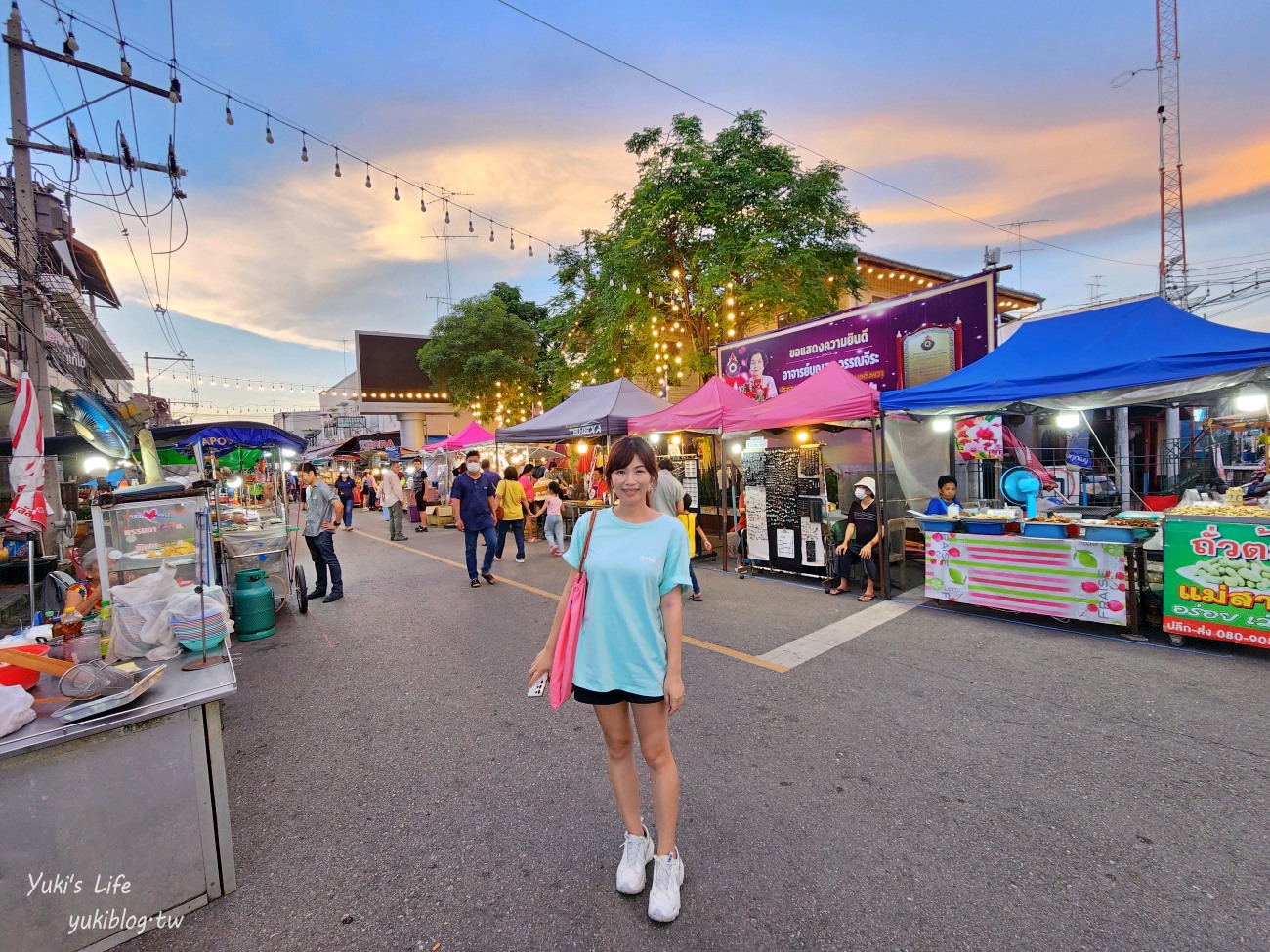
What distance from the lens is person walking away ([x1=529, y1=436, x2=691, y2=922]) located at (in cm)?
214

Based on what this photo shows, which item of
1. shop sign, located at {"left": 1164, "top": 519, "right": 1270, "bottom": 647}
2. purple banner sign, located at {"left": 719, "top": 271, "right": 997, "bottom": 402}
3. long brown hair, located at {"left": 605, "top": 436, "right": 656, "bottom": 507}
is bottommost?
shop sign, located at {"left": 1164, "top": 519, "right": 1270, "bottom": 647}

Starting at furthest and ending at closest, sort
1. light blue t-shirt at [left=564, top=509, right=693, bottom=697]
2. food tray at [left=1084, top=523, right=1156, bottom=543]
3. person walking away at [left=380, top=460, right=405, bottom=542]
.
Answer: person walking away at [left=380, top=460, right=405, bottom=542] → food tray at [left=1084, top=523, right=1156, bottom=543] → light blue t-shirt at [left=564, top=509, right=693, bottom=697]

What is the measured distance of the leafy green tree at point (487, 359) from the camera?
25203 mm

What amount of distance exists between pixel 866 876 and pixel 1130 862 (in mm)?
1160

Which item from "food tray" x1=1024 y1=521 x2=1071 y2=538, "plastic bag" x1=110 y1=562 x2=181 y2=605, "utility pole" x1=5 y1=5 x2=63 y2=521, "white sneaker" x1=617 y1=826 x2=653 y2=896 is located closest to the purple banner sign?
"food tray" x1=1024 y1=521 x2=1071 y2=538

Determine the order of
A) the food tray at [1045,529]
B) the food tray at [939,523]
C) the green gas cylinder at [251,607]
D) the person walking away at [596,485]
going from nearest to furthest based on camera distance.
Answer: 1. the food tray at [1045,529]
2. the green gas cylinder at [251,607]
3. the food tray at [939,523]
4. the person walking away at [596,485]

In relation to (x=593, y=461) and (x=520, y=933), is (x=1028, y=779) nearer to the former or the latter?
(x=520, y=933)

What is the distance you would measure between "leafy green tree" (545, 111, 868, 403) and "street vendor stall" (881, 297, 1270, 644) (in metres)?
6.78

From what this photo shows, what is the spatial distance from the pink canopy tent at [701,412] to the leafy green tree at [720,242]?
4.39m

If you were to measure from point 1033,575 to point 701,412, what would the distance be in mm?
4990

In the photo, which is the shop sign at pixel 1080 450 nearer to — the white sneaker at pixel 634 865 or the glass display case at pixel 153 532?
the white sneaker at pixel 634 865

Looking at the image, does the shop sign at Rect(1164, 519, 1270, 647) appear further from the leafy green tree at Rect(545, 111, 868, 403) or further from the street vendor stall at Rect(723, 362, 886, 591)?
the leafy green tree at Rect(545, 111, 868, 403)

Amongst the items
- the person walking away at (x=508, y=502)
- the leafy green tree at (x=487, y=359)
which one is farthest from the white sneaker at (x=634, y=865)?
the leafy green tree at (x=487, y=359)

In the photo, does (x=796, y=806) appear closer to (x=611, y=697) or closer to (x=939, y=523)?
(x=611, y=697)
